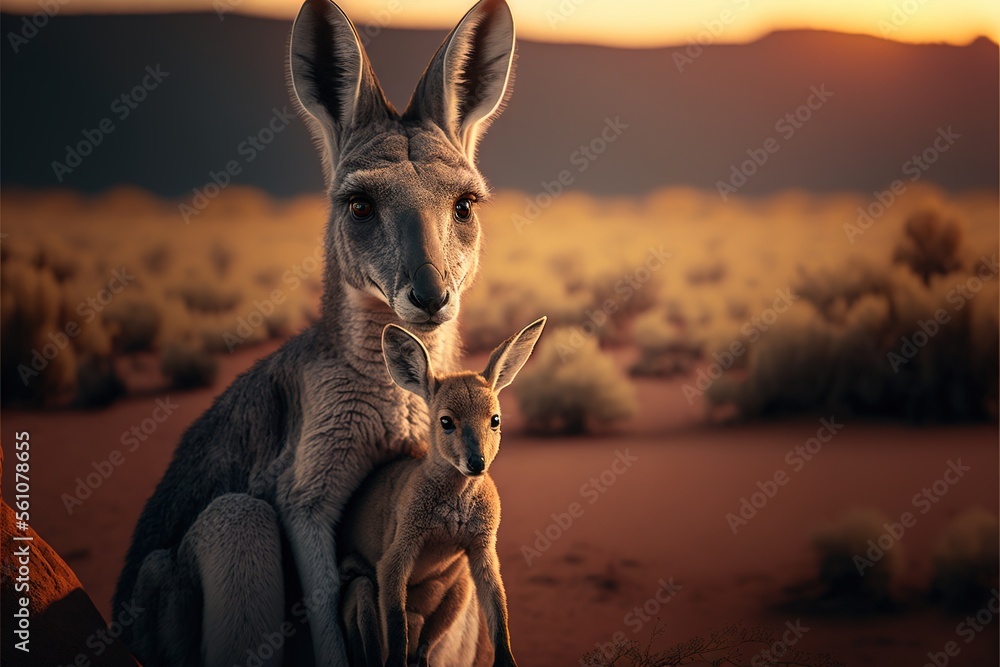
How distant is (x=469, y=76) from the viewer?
528cm

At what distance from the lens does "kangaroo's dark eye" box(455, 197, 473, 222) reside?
4930 millimetres

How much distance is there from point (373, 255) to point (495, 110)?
46.2 inches

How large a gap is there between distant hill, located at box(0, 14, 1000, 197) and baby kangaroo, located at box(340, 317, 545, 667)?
35.0 feet

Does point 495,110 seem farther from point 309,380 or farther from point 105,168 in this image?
point 105,168

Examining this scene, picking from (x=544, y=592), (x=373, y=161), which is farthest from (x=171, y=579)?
(x=544, y=592)

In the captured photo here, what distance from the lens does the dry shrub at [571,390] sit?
47.0ft

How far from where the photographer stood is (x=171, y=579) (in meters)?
5.00
